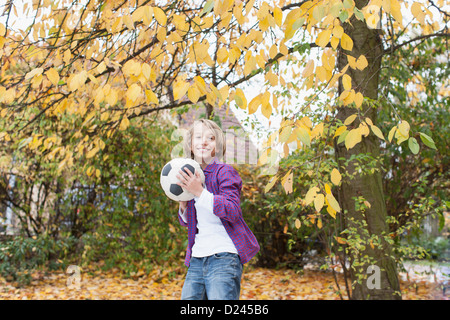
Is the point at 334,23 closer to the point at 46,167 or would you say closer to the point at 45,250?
the point at 46,167

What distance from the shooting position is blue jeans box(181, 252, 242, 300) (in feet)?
6.72

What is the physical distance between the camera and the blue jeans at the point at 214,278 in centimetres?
205

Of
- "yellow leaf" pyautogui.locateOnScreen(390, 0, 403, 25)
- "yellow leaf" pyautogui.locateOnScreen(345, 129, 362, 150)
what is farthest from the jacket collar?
"yellow leaf" pyautogui.locateOnScreen(390, 0, 403, 25)

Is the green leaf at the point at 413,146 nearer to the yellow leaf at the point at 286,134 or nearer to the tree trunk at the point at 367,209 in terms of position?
the yellow leaf at the point at 286,134

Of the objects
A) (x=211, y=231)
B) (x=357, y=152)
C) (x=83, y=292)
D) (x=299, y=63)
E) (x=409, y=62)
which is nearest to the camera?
(x=211, y=231)

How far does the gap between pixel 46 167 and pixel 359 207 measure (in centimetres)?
439

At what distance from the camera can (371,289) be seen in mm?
3863

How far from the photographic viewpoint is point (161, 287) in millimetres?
5711

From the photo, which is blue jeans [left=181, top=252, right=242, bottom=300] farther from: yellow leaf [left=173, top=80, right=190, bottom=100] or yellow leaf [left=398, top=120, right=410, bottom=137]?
yellow leaf [left=398, top=120, right=410, bottom=137]

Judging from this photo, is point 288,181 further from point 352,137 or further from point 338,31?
point 338,31

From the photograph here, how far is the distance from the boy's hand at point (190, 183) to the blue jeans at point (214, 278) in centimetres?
35

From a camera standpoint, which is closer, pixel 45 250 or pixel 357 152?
pixel 357 152

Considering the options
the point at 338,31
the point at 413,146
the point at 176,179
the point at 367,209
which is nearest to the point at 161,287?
the point at 367,209

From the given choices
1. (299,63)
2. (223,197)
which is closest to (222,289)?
(223,197)
